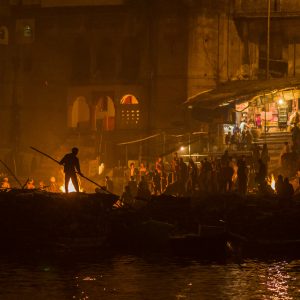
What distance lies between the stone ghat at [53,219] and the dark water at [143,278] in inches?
→ 53.6

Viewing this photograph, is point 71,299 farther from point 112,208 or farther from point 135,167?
point 135,167

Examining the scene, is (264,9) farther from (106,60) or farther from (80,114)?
(80,114)

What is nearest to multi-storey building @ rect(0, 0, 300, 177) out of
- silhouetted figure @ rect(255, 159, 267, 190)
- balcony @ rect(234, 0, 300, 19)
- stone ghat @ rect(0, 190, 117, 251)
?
balcony @ rect(234, 0, 300, 19)

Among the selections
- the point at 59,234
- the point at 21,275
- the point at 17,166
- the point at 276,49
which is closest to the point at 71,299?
the point at 21,275

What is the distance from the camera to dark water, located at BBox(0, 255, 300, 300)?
23.5 m

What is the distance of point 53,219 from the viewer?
30922 mm

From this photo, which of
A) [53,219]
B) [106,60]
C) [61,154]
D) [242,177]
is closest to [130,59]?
[106,60]

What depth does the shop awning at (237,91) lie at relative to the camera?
49.2 m

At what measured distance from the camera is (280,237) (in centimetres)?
3100

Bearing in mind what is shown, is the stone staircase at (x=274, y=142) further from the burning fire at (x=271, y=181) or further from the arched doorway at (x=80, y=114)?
the arched doorway at (x=80, y=114)

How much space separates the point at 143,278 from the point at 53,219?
20.1 ft

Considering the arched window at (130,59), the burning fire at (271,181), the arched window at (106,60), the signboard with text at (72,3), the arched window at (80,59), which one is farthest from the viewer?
the arched window at (80,59)

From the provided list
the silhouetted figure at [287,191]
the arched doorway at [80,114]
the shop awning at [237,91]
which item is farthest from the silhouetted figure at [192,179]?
the arched doorway at [80,114]

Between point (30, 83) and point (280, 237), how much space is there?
30624mm
